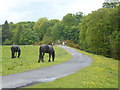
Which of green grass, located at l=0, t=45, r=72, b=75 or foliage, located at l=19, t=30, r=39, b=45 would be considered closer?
green grass, located at l=0, t=45, r=72, b=75

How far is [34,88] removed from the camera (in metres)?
10.3

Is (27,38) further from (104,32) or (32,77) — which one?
(32,77)

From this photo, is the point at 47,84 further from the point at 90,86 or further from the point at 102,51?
the point at 102,51

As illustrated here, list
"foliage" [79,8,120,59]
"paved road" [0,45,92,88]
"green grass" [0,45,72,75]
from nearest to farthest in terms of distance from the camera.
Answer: "paved road" [0,45,92,88] → "green grass" [0,45,72,75] → "foliage" [79,8,120,59]

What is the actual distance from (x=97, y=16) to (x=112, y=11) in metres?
4.82

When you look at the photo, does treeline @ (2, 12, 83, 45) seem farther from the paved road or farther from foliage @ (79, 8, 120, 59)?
the paved road

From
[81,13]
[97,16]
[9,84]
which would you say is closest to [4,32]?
[81,13]

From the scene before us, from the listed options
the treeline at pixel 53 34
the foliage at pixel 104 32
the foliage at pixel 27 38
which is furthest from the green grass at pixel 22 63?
the foliage at pixel 27 38

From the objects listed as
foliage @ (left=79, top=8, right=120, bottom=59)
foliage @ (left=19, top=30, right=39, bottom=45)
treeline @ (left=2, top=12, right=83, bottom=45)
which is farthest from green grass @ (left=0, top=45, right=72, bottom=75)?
foliage @ (left=19, top=30, right=39, bottom=45)

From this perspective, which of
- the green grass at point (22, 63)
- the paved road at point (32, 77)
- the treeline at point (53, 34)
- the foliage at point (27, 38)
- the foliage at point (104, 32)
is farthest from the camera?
the foliage at point (27, 38)

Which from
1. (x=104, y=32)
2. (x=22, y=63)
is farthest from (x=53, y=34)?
(x=22, y=63)

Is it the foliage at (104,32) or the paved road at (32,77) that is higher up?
the foliage at (104,32)

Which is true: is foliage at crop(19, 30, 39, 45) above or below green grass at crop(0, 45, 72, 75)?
above

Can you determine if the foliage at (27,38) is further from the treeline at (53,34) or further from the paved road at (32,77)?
the paved road at (32,77)
